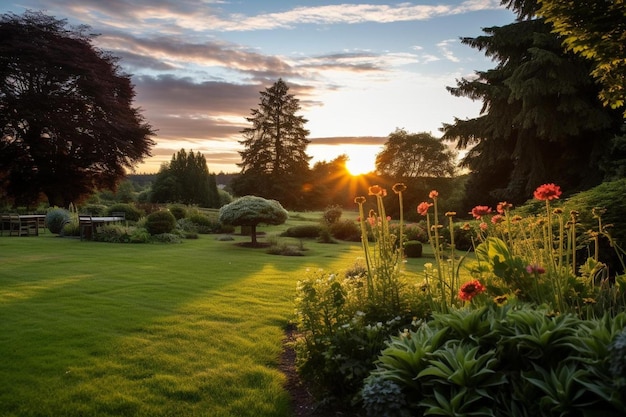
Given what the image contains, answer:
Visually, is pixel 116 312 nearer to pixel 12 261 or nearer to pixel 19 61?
pixel 12 261

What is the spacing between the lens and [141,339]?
5965 millimetres

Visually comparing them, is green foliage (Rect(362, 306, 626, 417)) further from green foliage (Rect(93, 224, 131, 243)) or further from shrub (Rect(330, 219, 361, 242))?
shrub (Rect(330, 219, 361, 242))

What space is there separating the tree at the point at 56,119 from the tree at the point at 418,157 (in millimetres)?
20455

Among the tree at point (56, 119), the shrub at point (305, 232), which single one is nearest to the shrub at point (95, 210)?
the tree at point (56, 119)

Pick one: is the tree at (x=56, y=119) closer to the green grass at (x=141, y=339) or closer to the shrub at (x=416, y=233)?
the green grass at (x=141, y=339)

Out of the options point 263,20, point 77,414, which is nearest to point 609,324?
point 77,414

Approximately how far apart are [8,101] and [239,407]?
96.9 feet

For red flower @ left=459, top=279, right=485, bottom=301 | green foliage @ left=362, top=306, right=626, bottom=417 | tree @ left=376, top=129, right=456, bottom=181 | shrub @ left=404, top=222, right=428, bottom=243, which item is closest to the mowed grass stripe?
green foliage @ left=362, top=306, right=626, bottom=417

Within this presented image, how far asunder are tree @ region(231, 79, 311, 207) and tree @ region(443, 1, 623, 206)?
2400 centimetres

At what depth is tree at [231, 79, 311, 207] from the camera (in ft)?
152

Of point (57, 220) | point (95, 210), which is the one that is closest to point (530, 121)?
point (57, 220)

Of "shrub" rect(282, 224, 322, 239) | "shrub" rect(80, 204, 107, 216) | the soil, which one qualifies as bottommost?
the soil

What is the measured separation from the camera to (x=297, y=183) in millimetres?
46500

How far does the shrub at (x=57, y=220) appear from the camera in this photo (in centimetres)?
2223
